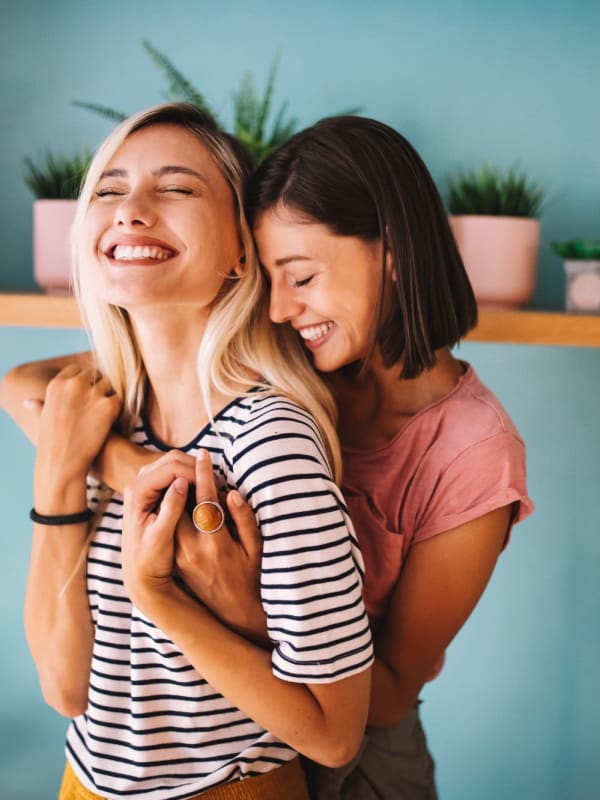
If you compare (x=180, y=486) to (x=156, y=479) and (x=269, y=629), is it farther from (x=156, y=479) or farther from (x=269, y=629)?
(x=269, y=629)

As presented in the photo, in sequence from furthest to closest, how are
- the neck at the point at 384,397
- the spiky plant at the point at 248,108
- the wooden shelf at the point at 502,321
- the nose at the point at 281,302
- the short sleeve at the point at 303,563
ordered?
1. the spiky plant at the point at 248,108
2. the wooden shelf at the point at 502,321
3. the neck at the point at 384,397
4. the nose at the point at 281,302
5. the short sleeve at the point at 303,563

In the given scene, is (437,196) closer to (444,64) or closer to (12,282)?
(444,64)

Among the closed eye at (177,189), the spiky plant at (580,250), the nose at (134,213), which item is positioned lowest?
the spiky plant at (580,250)

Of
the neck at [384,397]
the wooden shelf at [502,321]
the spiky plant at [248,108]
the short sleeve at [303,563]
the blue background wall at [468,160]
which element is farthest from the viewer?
the blue background wall at [468,160]

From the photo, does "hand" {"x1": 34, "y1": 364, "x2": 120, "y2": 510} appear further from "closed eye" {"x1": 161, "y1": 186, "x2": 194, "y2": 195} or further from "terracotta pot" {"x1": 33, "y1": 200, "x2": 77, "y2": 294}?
"terracotta pot" {"x1": 33, "y1": 200, "x2": 77, "y2": 294}

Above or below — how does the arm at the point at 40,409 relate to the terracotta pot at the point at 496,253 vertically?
below

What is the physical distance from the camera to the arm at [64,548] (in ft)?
3.61

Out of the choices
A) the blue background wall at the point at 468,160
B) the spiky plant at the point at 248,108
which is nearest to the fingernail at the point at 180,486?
the spiky plant at the point at 248,108

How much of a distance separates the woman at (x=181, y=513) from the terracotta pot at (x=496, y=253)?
0.52m

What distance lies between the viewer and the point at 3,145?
6.23 feet

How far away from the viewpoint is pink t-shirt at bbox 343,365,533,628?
1177mm

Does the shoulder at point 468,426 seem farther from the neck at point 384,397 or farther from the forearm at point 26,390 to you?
the forearm at point 26,390

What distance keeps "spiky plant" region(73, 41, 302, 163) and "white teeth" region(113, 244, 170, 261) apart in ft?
1.86

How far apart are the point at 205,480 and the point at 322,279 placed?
1.07 feet
